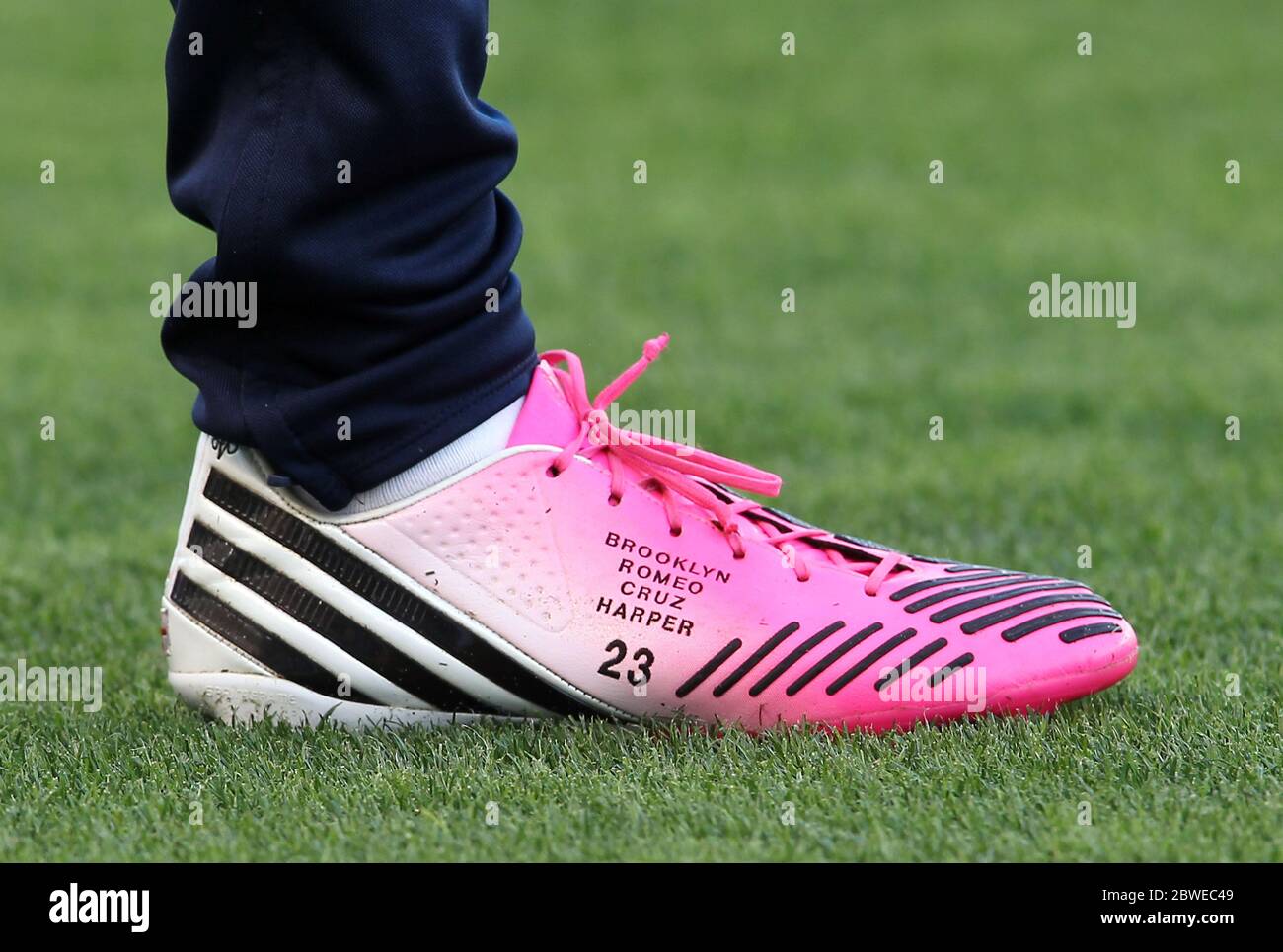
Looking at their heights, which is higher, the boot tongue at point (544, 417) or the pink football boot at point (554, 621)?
the boot tongue at point (544, 417)

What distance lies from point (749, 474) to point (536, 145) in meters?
5.28

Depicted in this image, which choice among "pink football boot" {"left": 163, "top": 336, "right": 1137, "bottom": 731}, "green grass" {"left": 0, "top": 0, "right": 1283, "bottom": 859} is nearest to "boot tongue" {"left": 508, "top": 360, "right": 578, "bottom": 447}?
"pink football boot" {"left": 163, "top": 336, "right": 1137, "bottom": 731}

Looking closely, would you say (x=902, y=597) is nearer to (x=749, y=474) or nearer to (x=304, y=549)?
(x=749, y=474)

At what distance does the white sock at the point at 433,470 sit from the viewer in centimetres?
154

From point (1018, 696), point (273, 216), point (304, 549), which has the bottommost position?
point (1018, 696)

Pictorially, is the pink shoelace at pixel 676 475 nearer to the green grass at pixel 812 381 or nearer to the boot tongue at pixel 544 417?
the boot tongue at pixel 544 417

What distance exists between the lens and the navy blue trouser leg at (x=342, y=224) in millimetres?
1416

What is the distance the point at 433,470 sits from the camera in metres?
1.55

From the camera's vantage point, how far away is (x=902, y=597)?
1.61 meters

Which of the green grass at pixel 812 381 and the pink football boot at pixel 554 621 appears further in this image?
the pink football boot at pixel 554 621

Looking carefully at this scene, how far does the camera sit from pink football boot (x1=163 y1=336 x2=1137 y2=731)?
1.55m

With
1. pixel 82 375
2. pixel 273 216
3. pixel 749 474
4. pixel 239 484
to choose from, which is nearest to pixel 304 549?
pixel 239 484

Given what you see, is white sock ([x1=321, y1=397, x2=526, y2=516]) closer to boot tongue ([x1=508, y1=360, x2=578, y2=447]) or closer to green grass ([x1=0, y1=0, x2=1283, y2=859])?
boot tongue ([x1=508, y1=360, x2=578, y2=447])

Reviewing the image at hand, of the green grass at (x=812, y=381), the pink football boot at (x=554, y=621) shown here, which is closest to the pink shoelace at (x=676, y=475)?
the pink football boot at (x=554, y=621)
